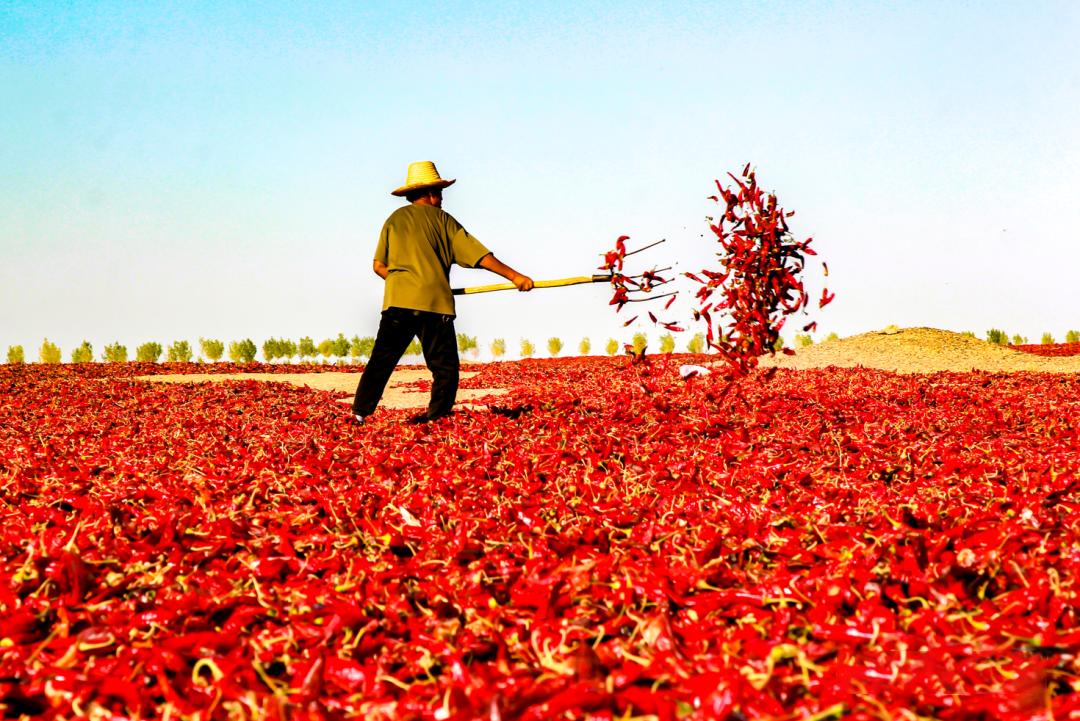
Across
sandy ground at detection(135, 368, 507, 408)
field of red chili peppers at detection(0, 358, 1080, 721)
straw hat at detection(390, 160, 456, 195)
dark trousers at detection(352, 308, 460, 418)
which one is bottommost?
field of red chili peppers at detection(0, 358, 1080, 721)

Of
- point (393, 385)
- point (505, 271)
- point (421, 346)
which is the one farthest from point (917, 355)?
point (421, 346)

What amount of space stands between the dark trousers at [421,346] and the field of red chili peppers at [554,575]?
90 cm

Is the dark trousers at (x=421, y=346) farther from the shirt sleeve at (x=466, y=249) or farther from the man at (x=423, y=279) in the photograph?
the shirt sleeve at (x=466, y=249)

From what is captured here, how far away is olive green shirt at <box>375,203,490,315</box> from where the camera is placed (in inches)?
320

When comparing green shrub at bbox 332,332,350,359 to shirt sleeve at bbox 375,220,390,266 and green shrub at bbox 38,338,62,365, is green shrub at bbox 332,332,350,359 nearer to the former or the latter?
green shrub at bbox 38,338,62,365

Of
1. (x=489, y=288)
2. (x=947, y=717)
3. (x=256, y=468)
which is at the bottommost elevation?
(x=947, y=717)

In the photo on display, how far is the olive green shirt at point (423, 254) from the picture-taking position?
8.13 metres

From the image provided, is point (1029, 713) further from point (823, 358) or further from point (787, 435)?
point (823, 358)

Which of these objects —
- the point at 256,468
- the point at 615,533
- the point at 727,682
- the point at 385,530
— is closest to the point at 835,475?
the point at 615,533

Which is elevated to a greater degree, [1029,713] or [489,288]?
[489,288]

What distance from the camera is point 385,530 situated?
4.84 m

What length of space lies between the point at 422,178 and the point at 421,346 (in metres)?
1.56

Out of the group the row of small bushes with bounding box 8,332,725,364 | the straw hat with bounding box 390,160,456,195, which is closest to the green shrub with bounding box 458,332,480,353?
the row of small bushes with bounding box 8,332,725,364

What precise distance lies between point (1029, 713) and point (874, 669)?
45 cm
